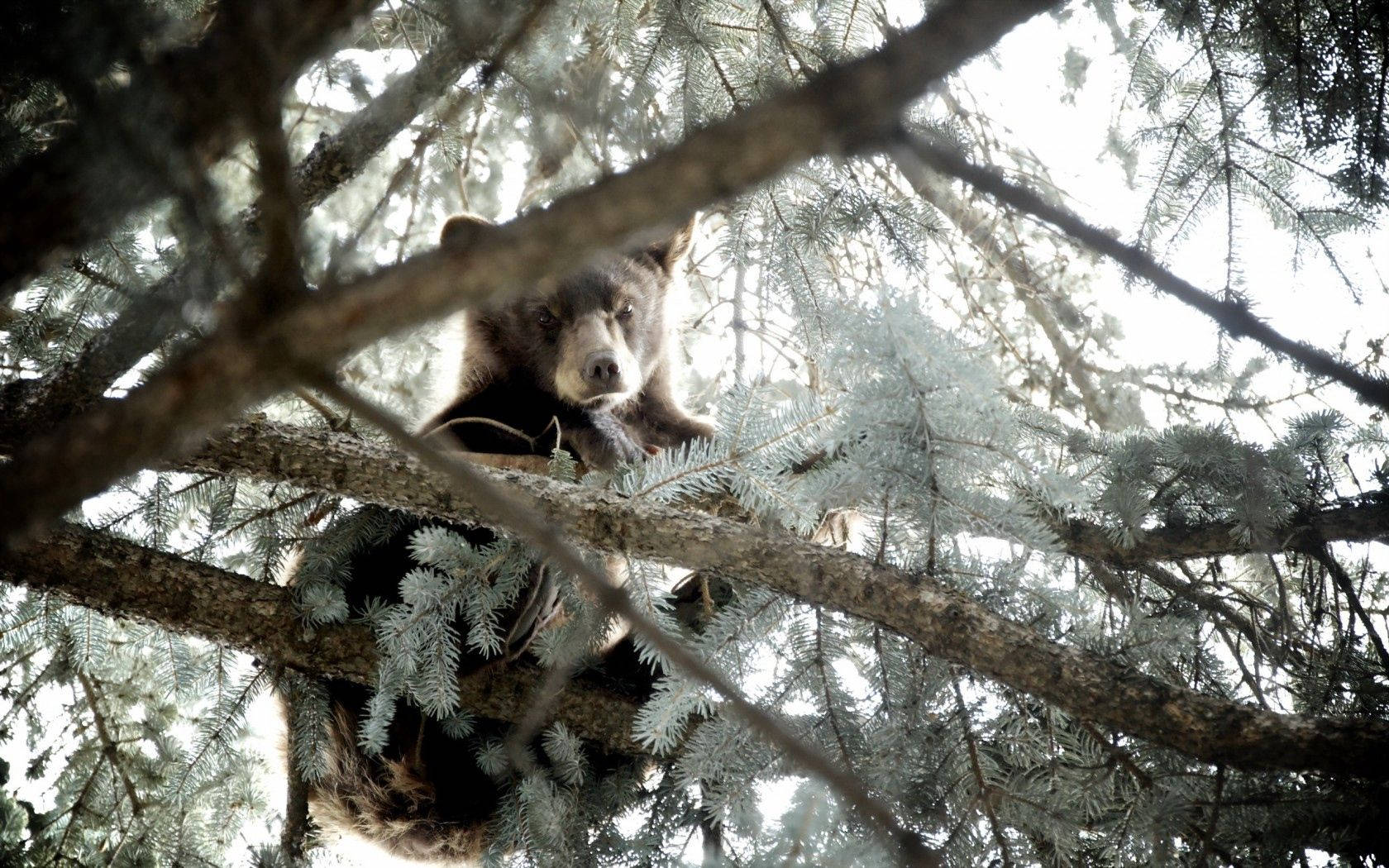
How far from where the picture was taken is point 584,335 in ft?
12.8

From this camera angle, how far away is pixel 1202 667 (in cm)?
226

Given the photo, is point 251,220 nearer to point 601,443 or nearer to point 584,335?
point 601,443

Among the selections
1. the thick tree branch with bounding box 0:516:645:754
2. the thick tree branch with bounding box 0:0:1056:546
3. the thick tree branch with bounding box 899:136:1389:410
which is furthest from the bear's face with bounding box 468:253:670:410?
the thick tree branch with bounding box 0:0:1056:546

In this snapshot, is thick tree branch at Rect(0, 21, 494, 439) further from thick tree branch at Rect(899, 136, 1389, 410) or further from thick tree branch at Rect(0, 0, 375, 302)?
thick tree branch at Rect(899, 136, 1389, 410)

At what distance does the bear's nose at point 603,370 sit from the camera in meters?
3.62

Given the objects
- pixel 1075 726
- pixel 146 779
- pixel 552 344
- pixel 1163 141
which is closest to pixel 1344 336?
pixel 1163 141

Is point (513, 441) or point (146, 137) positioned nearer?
point (146, 137)

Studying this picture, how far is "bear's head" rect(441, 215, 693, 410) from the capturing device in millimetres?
3730

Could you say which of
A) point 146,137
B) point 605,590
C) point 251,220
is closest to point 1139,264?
point 605,590

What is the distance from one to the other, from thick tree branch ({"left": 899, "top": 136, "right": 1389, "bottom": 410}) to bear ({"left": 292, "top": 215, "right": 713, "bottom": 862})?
102 centimetres

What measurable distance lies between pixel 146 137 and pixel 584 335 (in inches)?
115

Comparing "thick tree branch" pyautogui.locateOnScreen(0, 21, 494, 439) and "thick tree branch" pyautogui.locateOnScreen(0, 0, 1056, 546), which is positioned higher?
"thick tree branch" pyautogui.locateOnScreen(0, 21, 494, 439)

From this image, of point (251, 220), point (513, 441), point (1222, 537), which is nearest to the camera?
point (251, 220)

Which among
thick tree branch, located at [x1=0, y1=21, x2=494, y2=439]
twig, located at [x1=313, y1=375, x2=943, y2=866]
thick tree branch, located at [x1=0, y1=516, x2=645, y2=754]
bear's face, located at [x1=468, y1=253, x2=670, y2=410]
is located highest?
bear's face, located at [x1=468, y1=253, x2=670, y2=410]
